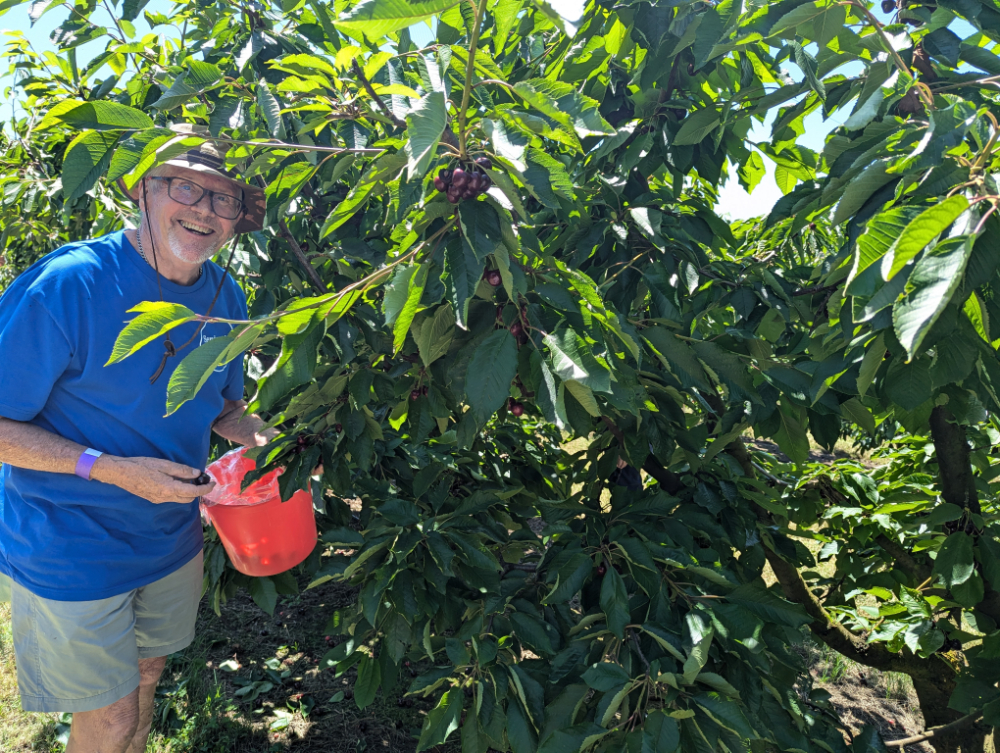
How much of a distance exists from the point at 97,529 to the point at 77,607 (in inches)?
8.5

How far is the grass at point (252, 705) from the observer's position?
2783mm

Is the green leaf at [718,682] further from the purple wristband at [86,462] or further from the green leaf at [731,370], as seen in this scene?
the purple wristband at [86,462]

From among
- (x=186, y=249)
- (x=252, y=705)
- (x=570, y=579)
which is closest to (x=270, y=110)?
(x=186, y=249)

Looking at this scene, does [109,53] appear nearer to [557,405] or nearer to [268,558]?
[268,558]

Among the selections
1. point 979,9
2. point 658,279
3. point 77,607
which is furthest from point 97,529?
point 979,9

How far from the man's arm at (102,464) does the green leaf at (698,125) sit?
148 cm

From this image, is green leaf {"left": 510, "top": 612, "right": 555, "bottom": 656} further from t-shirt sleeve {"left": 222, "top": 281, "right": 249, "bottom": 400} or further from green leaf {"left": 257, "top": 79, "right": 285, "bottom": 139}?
t-shirt sleeve {"left": 222, "top": 281, "right": 249, "bottom": 400}

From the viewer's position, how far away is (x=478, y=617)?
63.1 inches

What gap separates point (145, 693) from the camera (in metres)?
2.25

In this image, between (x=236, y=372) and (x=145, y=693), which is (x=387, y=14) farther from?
(x=145, y=693)

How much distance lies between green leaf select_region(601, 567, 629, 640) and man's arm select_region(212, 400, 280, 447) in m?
1.32

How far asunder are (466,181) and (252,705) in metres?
2.89

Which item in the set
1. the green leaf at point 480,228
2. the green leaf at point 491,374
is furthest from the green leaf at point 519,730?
the green leaf at point 480,228

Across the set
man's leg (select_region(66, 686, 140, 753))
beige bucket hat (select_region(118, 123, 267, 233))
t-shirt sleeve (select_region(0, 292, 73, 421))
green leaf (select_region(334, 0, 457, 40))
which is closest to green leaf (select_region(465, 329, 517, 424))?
green leaf (select_region(334, 0, 457, 40))
